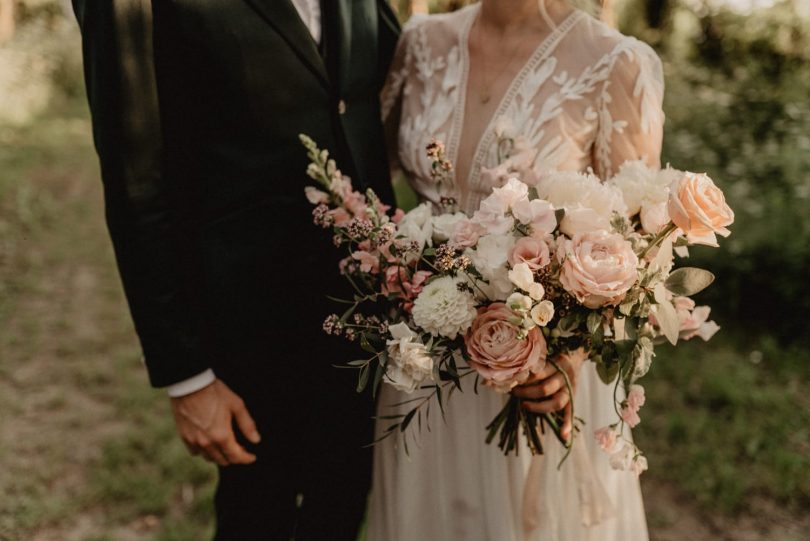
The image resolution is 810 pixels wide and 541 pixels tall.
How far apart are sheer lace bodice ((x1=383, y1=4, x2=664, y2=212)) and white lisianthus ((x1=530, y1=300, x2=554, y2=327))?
1.75 ft

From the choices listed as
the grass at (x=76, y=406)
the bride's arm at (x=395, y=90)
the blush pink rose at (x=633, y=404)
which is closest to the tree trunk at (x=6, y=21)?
the grass at (x=76, y=406)

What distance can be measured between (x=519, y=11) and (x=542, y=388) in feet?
3.61

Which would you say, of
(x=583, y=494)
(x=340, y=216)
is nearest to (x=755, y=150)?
(x=583, y=494)

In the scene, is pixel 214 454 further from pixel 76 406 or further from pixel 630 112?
pixel 76 406

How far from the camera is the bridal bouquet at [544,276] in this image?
1405 millimetres

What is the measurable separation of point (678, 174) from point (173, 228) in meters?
1.21

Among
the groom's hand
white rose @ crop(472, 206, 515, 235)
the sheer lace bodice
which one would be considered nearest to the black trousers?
the groom's hand

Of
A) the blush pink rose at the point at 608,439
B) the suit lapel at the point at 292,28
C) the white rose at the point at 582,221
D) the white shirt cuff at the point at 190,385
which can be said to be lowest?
the blush pink rose at the point at 608,439

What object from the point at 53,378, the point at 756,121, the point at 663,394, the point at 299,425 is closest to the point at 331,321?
the point at 299,425

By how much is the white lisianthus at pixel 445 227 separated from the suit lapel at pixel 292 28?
1.83 ft

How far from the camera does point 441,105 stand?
2.14 m

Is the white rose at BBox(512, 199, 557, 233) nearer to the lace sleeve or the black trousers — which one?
the lace sleeve

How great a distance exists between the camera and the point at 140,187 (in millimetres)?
1699

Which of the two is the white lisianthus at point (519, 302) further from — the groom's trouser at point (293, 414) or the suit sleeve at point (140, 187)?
the suit sleeve at point (140, 187)
